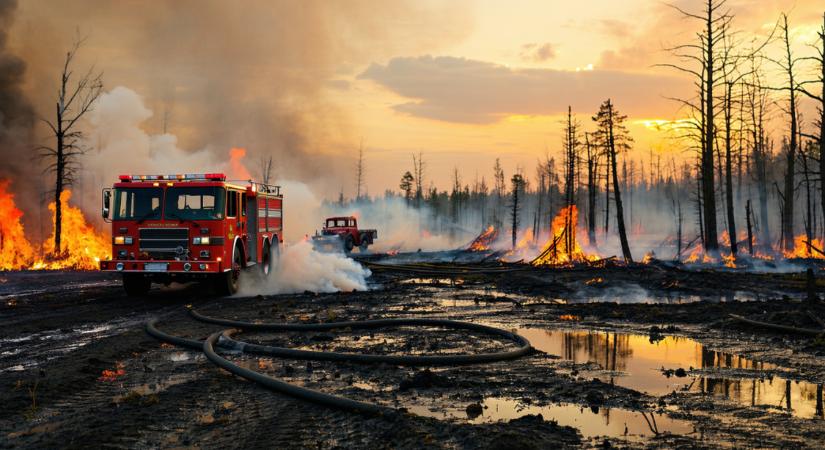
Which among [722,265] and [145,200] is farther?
[722,265]

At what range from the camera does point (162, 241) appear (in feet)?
52.2

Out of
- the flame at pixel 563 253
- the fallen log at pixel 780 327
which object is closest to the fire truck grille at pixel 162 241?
the fallen log at pixel 780 327

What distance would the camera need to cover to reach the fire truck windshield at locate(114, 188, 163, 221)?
1600 cm

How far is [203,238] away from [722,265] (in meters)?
28.3

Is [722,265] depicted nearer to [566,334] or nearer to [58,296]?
[566,334]

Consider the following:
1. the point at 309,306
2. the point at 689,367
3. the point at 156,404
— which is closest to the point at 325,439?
the point at 156,404

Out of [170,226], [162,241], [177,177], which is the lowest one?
[162,241]

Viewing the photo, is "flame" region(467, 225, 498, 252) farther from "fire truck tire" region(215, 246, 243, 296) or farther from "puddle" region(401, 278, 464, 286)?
"fire truck tire" region(215, 246, 243, 296)

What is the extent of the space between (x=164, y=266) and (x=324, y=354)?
8781mm

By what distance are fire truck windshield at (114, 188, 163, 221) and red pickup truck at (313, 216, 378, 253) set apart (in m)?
24.8

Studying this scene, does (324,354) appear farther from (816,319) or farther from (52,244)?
(52,244)

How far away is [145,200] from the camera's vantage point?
16.1 meters

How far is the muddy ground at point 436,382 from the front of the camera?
18.1 feet

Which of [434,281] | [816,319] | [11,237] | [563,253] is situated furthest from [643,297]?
[11,237]
